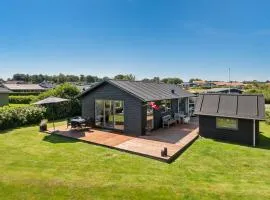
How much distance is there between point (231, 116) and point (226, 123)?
0.75m

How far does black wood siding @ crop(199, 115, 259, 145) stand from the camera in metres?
11.7

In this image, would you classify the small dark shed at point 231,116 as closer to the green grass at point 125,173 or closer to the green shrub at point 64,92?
the green grass at point 125,173

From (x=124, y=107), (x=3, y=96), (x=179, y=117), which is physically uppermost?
(x=3, y=96)

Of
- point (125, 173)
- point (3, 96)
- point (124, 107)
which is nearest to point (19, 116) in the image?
point (124, 107)

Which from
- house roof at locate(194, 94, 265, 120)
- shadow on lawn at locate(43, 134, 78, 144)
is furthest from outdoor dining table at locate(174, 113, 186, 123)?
shadow on lawn at locate(43, 134, 78, 144)

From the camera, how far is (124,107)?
1347cm

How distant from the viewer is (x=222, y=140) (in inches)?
490

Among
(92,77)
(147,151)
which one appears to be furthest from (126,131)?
(92,77)

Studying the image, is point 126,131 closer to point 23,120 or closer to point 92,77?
point 23,120

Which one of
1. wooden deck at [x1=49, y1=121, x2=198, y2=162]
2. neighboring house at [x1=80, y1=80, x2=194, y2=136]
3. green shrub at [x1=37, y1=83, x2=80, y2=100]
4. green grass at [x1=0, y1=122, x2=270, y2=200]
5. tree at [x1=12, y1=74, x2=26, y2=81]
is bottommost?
green grass at [x1=0, y1=122, x2=270, y2=200]

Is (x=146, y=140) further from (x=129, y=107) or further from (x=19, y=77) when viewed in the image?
(x=19, y=77)

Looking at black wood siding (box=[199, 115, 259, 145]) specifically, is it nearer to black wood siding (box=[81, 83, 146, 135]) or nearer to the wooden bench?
the wooden bench

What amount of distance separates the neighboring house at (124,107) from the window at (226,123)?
4088mm

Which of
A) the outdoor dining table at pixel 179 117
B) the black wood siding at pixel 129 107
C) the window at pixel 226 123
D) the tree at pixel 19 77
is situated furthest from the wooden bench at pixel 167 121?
the tree at pixel 19 77
